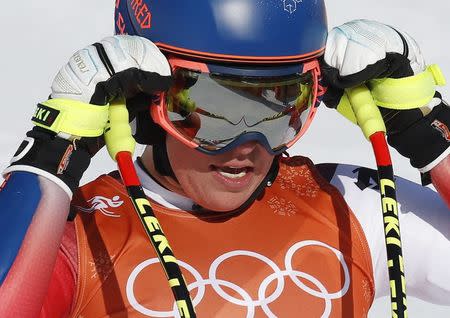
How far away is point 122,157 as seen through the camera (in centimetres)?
295

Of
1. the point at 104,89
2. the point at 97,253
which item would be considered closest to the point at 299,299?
the point at 97,253

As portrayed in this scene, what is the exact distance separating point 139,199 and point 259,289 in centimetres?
38

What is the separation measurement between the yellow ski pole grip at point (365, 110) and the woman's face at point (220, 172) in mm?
227

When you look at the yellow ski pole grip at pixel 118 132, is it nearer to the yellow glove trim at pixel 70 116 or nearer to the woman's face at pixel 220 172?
the yellow glove trim at pixel 70 116

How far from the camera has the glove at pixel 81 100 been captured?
288 cm

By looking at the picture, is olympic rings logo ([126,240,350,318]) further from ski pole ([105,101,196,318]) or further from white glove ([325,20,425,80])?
white glove ([325,20,425,80])

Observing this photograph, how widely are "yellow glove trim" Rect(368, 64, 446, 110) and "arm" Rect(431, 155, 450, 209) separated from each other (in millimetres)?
153

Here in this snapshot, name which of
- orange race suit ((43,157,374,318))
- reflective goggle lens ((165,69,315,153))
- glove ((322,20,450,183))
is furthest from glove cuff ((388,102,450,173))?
reflective goggle lens ((165,69,315,153))

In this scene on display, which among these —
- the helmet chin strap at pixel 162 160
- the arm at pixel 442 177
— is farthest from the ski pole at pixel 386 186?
the helmet chin strap at pixel 162 160

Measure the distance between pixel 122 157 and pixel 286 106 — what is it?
37 cm

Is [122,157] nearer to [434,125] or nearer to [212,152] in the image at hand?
[212,152]

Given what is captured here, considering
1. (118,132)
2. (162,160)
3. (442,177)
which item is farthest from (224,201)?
(442,177)

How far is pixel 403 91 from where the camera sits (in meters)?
3.18

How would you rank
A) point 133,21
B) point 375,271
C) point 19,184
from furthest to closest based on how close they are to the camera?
point 375,271
point 133,21
point 19,184
